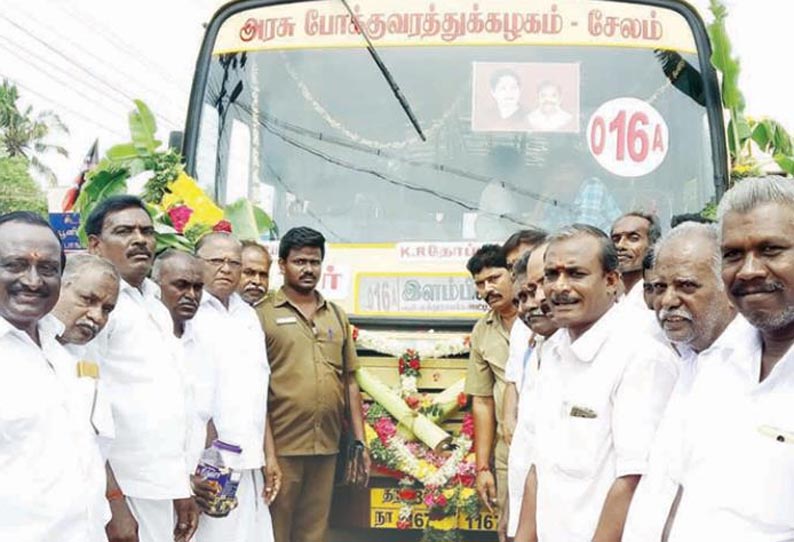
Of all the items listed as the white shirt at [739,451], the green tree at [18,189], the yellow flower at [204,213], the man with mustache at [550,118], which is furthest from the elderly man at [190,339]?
the green tree at [18,189]

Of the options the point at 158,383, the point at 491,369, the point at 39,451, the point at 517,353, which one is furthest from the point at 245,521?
the point at 39,451

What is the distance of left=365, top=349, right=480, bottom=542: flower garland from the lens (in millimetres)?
4859

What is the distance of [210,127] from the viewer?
566cm

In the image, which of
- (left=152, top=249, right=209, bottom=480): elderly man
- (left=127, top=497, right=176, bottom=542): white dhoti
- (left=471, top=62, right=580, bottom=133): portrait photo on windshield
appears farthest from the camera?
(left=471, top=62, right=580, bottom=133): portrait photo on windshield

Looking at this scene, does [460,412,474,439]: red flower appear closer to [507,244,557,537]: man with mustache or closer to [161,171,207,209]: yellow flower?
[507,244,557,537]: man with mustache

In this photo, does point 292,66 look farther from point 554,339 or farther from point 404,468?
point 554,339

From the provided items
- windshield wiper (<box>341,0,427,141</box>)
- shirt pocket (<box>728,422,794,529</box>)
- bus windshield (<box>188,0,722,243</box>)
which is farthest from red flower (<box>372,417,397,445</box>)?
shirt pocket (<box>728,422,794,529</box>)

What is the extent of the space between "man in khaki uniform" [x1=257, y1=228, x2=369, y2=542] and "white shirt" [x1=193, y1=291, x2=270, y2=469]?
187 mm

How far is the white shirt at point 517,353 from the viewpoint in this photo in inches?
178

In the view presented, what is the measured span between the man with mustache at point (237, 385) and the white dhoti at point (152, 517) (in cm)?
55

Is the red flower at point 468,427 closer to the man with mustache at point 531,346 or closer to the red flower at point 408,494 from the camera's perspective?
the red flower at point 408,494

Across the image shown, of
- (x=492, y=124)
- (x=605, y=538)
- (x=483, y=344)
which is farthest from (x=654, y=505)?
(x=492, y=124)

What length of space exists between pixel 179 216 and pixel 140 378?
1.22 m

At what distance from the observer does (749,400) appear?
7.54ft
